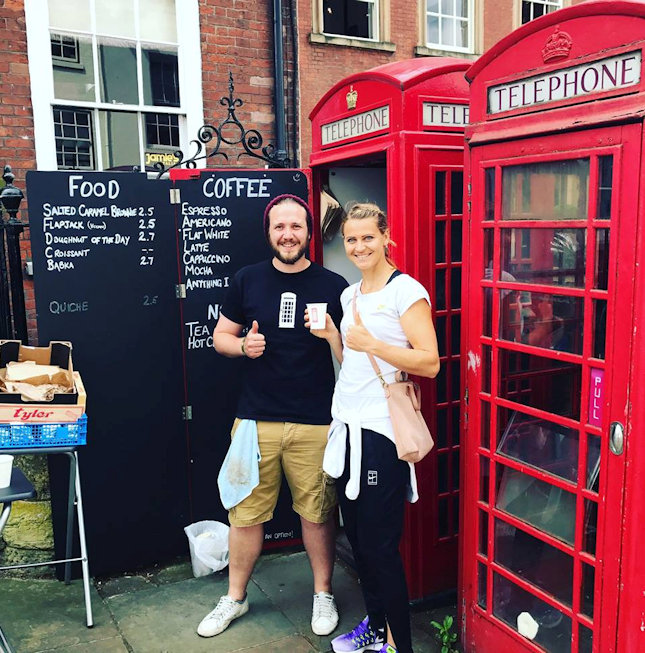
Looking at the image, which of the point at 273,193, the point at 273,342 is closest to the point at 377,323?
the point at 273,342

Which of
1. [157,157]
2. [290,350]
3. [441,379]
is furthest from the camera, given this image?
[157,157]

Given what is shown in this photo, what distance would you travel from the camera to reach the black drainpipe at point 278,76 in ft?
26.3

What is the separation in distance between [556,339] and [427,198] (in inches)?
41.6

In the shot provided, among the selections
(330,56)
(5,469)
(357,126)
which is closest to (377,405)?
(357,126)

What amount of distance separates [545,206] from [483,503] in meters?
1.30

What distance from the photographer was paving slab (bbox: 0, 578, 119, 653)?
340 cm

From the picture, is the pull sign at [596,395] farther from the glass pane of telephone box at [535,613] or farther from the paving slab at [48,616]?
the paving slab at [48,616]

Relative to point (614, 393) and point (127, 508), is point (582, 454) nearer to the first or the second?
point (614, 393)

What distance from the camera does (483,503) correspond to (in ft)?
9.88

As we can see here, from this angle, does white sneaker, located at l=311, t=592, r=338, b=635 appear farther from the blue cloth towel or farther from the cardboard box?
the cardboard box

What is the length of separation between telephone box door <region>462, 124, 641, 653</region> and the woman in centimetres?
34

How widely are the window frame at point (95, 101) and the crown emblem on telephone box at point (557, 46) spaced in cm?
556

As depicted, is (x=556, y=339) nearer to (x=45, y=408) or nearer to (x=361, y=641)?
(x=361, y=641)

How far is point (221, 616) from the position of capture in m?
3.49
